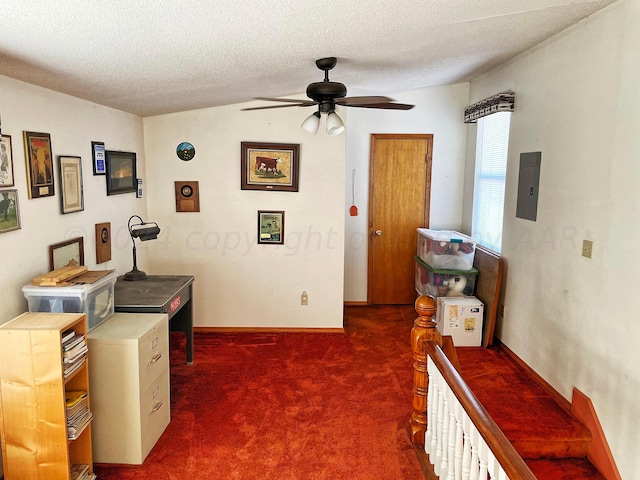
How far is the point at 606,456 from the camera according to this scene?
2.76m

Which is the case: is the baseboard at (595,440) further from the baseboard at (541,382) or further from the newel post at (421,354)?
the newel post at (421,354)

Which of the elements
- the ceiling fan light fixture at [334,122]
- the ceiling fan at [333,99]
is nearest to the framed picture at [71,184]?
the ceiling fan at [333,99]

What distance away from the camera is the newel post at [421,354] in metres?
2.64

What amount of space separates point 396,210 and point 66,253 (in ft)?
11.9

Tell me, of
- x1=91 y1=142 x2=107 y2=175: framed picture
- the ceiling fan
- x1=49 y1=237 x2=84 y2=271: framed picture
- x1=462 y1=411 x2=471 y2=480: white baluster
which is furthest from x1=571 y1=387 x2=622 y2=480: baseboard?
x1=91 y1=142 x2=107 y2=175: framed picture

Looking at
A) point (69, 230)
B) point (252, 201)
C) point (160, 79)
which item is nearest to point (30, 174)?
point (69, 230)

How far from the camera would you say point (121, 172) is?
4004 millimetres

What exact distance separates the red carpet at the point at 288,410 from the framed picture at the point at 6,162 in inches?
64.9

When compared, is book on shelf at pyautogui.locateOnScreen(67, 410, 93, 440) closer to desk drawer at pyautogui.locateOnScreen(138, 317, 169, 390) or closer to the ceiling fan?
desk drawer at pyautogui.locateOnScreen(138, 317, 169, 390)

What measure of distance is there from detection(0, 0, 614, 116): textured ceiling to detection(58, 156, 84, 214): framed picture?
1.51ft

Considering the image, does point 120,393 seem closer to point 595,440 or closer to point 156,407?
point 156,407

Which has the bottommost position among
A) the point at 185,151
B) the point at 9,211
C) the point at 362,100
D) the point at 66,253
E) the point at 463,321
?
the point at 463,321

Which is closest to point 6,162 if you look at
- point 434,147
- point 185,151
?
point 185,151

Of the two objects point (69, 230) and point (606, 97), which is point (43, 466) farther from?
point (606, 97)
